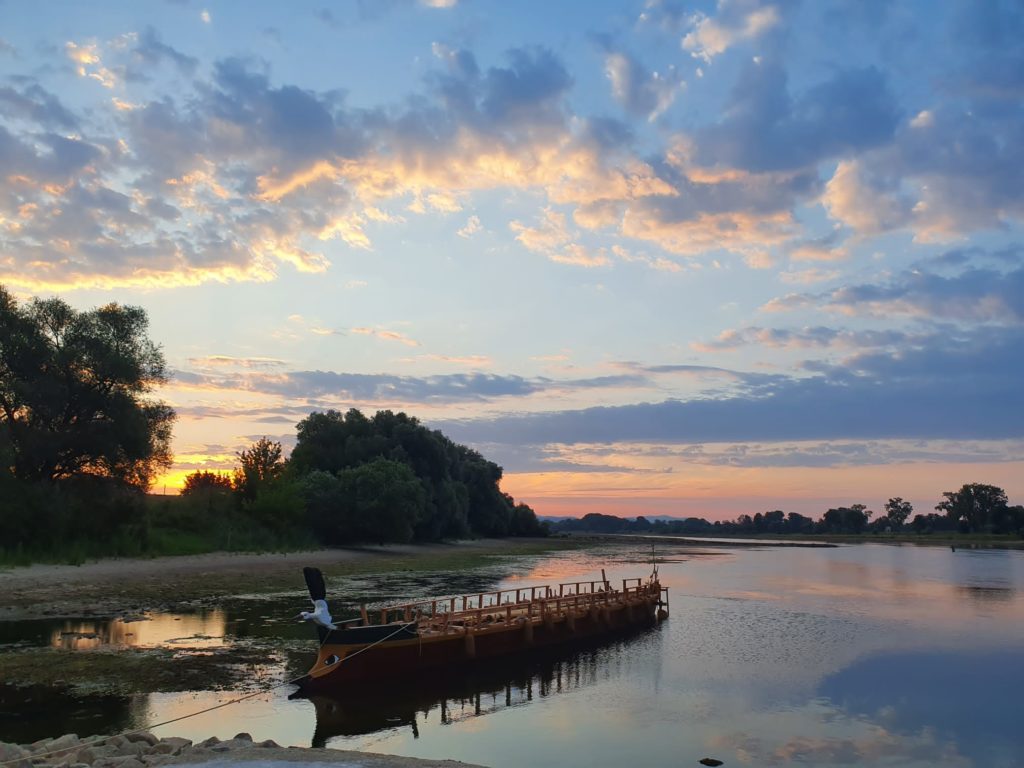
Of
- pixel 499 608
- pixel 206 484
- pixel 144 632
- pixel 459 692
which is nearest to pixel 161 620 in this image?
pixel 144 632

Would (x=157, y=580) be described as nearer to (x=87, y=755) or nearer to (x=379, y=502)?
(x=87, y=755)

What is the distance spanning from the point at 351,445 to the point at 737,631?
6724 cm

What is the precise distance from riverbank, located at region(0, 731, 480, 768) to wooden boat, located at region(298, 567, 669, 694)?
6618 millimetres

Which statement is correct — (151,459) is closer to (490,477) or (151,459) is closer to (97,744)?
(97,744)

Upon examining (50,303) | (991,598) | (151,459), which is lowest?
(991,598)

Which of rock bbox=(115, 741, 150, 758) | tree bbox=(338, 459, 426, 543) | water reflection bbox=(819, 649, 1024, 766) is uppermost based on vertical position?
tree bbox=(338, 459, 426, 543)

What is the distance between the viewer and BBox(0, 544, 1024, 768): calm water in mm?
17016

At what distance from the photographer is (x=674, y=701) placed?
22297 mm

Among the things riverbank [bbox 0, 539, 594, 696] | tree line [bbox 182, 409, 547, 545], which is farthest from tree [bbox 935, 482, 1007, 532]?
riverbank [bbox 0, 539, 594, 696]

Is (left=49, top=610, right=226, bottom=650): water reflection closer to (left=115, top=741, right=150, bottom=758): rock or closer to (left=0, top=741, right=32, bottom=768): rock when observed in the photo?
(left=115, top=741, right=150, bottom=758): rock

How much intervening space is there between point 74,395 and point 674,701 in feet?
133

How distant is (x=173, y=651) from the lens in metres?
23.7

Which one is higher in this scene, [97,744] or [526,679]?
[97,744]

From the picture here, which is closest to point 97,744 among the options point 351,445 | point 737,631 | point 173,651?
point 173,651
